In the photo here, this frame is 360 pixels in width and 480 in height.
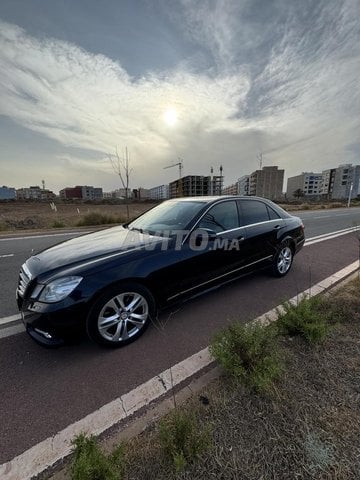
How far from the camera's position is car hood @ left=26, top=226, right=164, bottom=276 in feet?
8.32

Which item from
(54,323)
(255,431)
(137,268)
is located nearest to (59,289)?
(54,323)

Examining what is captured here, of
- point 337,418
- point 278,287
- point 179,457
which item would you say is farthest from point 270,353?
point 278,287

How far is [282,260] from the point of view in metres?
4.54

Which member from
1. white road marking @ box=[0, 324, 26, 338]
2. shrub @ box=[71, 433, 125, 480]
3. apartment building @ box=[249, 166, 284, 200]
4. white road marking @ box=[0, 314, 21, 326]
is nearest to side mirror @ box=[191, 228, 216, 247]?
shrub @ box=[71, 433, 125, 480]

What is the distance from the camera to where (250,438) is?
152cm

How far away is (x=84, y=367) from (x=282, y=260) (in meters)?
3.73

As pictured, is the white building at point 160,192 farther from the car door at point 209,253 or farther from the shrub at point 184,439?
the shrub at point 184,439

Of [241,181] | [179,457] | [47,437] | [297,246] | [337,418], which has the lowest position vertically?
[47,437]

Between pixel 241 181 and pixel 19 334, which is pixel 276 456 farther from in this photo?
pixel 241 181

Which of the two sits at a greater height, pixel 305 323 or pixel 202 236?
pixel 202 236

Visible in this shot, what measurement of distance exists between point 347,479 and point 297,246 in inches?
161

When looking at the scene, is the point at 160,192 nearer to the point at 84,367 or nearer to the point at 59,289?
the point at 59,289

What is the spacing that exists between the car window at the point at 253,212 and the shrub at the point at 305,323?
5.15ft

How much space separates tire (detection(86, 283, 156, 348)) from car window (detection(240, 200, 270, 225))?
2043 millimetres
